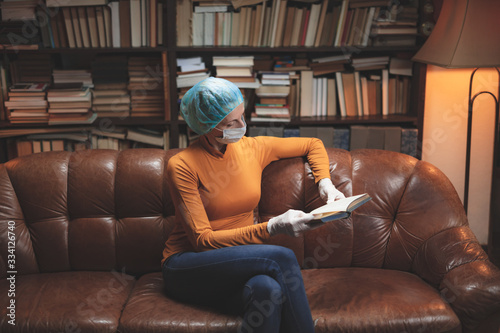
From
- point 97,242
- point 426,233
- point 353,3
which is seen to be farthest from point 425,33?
point 97,242

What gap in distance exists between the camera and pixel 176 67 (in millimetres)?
3010

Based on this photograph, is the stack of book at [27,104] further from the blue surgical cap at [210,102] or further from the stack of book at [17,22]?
the blue surgical cap at [210,102]

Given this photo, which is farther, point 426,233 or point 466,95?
point 466,95

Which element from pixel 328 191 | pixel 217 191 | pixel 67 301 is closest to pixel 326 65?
pixel 328 191

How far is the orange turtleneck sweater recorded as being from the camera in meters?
1.82

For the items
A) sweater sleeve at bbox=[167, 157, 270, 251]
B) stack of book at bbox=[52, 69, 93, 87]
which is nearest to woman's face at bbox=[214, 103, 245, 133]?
sweater sleeve at bbox=[167, 157, 270, 251]

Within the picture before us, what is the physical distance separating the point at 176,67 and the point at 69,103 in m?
0.67

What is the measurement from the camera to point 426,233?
2.10m

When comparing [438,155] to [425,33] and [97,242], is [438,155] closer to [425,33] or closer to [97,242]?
[425,33]

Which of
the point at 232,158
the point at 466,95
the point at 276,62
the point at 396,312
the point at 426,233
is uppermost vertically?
the point at 276,62

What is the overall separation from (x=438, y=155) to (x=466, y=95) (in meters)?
0.40

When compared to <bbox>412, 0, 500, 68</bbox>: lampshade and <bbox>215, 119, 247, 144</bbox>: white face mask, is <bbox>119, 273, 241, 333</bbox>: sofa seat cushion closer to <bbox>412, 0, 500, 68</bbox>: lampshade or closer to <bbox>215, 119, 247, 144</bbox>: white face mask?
<bbox>215, 119, 247, 144</bbox>: white face mask

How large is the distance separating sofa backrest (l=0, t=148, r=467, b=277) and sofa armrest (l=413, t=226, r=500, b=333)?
12cm

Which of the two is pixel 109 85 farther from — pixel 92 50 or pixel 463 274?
pixel 463 274
